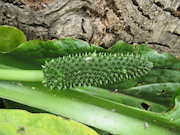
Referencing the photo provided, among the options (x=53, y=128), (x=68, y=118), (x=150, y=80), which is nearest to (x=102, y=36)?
(x=150, y=80)

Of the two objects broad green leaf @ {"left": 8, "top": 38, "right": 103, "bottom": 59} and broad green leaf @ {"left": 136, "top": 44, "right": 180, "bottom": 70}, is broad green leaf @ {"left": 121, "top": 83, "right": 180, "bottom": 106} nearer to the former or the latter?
broad green leaf @ {"left": 136, "top": 44, "right": 180, "bottom": 70}

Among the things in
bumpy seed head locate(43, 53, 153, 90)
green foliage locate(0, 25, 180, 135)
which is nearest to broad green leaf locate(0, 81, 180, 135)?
green foliage locate(0, 25, 180, 135)

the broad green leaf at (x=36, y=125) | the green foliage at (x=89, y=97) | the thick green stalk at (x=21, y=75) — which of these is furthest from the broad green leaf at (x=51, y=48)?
the broad green leaf at (x=36, y=125)

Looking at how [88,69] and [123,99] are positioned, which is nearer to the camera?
[88,69]

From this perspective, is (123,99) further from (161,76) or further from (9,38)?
(9,38)

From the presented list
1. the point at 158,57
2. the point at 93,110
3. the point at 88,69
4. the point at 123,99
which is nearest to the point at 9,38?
the point at 88,69
